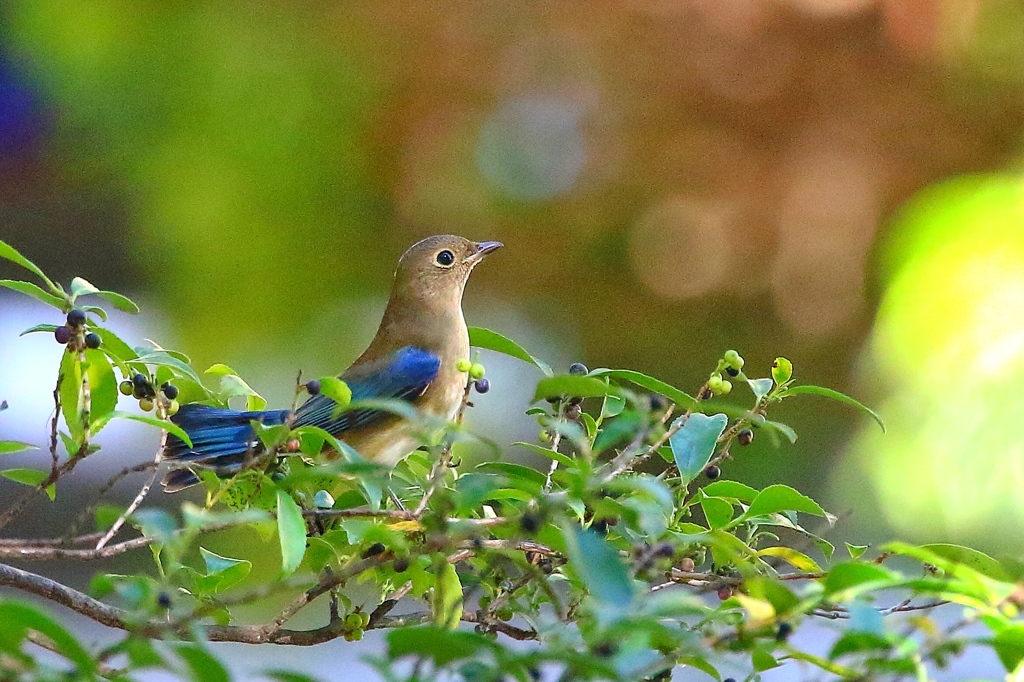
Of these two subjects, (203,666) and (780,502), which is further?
(780,502)

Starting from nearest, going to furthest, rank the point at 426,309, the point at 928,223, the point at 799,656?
the point at 799,656, the point at 426,309, the point at 928,223

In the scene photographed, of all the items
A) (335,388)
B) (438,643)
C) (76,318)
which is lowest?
(438,643)

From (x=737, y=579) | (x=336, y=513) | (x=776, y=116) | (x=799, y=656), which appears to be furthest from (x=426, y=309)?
(x=776, y=116)

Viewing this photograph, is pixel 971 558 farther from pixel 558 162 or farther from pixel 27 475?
pixel 558 162

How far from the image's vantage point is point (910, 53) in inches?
95.0

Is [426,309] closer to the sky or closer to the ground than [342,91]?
closer to the ground

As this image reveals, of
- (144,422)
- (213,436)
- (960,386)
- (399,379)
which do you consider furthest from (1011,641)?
(960,386)

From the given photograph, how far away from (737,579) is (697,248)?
1911 mm

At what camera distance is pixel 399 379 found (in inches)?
57.8

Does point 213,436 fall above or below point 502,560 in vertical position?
above

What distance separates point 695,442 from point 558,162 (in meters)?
1.87

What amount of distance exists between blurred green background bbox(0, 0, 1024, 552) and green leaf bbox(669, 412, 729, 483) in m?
1.50

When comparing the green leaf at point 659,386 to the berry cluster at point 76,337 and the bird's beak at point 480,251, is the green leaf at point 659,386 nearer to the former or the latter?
the berry cluster at point 76,337

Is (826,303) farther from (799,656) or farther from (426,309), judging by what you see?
(799,656)
